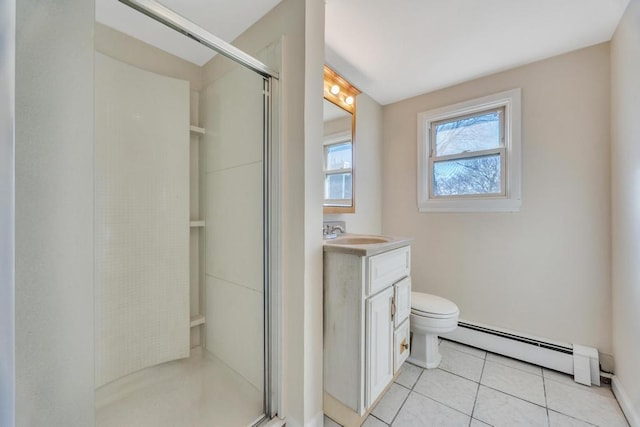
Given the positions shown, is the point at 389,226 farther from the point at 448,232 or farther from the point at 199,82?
the point at 199,82

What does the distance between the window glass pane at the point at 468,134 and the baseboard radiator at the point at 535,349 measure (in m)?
1.46

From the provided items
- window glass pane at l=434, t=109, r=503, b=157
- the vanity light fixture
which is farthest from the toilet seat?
the vanity light fixture

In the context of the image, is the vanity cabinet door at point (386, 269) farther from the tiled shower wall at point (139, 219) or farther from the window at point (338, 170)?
the tiled shower wall at point (139, 219)

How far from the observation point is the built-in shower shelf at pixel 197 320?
168cm

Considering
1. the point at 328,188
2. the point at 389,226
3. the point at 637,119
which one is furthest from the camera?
the point at 389,226

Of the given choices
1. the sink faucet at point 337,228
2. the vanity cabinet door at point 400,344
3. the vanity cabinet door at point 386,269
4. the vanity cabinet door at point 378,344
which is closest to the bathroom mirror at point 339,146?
the sink faucet at point 337,228

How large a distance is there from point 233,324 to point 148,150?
120 centimetres

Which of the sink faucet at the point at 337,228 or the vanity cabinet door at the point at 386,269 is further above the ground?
the sink faucet at the point at 337,228

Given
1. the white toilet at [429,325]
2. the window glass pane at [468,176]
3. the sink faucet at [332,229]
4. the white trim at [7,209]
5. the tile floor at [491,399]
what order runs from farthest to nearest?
the window glass pane at [468,176], the sink faucet at [332,229], the white toilet at [429,325], the tile floor at [491,399], the white trim at [7,209]

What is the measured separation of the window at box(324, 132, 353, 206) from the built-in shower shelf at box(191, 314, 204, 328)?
122cm

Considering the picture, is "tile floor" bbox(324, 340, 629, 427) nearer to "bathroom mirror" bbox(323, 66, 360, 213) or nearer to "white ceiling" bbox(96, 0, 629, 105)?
"bathroom mirror" bbox(323, 66, 360, 213)

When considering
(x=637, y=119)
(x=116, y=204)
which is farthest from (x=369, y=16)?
(x=116, y=204)

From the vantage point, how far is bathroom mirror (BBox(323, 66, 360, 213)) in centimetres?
186

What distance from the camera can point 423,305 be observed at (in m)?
1.71
